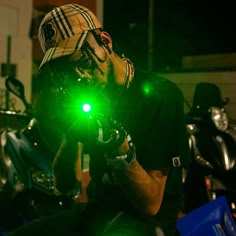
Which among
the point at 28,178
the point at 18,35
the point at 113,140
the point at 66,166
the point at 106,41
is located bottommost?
the point at 28,178

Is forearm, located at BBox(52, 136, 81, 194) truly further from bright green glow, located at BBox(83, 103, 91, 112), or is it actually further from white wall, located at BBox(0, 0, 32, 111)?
white wall, located at BBox(0, 0, 32, 111)

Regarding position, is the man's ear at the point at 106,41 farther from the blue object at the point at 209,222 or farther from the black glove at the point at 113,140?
the blue object at the point at 209,222

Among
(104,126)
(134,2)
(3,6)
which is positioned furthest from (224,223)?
(134,2)

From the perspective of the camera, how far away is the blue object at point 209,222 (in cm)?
174

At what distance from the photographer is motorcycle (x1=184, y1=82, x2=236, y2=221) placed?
3.73 meters

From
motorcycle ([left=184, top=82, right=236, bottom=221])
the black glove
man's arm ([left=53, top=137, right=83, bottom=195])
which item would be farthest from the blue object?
motorcycle ([left=184, top=82, right=236, bottom=221])

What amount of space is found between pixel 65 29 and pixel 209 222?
849mm

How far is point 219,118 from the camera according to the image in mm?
3805

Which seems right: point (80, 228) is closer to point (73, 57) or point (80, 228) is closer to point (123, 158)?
point (123, 158)

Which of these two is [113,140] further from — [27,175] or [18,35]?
[18,35]

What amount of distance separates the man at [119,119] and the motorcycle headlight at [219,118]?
199cm

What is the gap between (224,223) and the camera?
5.96 feet

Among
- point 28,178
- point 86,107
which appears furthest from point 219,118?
point 86,107

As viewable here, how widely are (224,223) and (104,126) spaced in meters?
0.63
